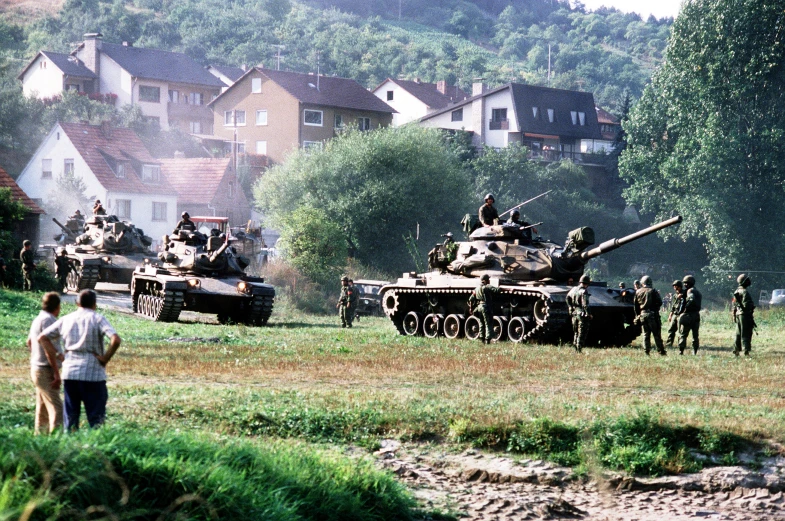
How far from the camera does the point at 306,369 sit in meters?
18.4

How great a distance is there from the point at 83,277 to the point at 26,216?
717 cm

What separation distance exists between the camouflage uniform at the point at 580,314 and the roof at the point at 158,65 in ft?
218

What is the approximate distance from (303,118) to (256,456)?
212 feet

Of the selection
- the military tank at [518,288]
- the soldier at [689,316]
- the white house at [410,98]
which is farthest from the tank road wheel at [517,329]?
the white house at [410,98]

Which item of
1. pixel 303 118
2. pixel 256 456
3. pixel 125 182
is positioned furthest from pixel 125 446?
pixel 303 118

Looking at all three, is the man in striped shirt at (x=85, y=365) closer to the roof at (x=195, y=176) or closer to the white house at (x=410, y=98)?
the roof at (x=195, y=176)

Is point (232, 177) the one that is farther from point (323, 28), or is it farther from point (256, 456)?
point (323, 28)

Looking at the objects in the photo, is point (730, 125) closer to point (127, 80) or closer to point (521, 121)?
point (521, 121)

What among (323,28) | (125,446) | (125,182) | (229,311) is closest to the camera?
(125,446)

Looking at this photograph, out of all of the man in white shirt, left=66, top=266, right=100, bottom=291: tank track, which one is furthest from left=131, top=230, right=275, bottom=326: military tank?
the man in white shirt

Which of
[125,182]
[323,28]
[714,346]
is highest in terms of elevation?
[323,28]

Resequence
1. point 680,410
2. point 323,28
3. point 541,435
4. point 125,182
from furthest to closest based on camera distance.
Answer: point 323,28 < point 125,182 < point 680,410 < point 541,435

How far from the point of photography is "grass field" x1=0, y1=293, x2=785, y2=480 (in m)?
12.8

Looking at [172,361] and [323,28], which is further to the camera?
[323,28]
